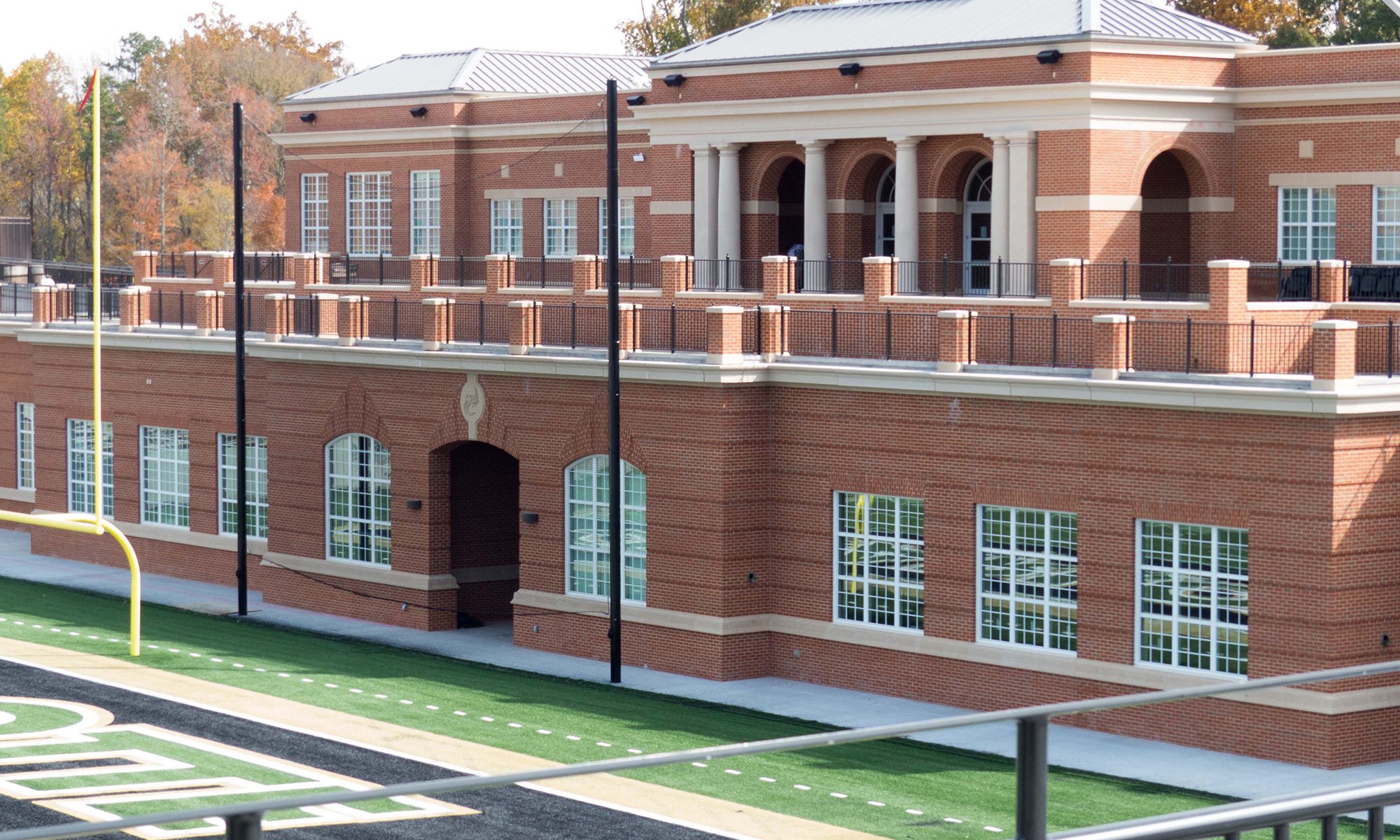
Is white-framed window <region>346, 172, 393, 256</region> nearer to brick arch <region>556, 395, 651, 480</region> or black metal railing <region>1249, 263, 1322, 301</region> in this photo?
brick arch <region>556, 395, 651, 480</region>

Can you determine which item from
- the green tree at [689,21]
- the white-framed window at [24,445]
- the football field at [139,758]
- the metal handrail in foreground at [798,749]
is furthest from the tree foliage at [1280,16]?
the metal handrail in foreground at [798,749]

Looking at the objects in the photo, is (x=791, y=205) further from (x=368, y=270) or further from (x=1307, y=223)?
(x=368, y=270)

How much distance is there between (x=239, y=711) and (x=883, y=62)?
1863cm

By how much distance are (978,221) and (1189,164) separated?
4642 mm

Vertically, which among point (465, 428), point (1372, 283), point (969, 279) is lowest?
point (465, 428)

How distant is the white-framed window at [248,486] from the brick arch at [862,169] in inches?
520

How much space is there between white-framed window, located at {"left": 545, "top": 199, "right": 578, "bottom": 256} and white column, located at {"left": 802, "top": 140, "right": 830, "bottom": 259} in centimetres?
939

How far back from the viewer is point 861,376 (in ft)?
97.7

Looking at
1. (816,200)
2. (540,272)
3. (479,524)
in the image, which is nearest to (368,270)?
(540,272)

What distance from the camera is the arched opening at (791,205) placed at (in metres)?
44.3

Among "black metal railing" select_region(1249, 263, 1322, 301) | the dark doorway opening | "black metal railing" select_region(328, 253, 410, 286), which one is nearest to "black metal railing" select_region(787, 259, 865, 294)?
the dark doorway opening

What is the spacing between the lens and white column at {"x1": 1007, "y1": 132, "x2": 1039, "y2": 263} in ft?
120

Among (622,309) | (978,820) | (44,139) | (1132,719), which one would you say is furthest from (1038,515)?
(44,139)

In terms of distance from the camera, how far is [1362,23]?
5903 centimetres
